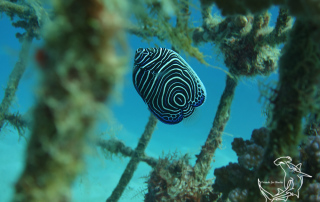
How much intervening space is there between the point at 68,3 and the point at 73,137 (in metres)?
0.41

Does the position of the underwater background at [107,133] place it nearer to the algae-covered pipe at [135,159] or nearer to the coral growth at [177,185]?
the algae-covered pipe at [135,159]

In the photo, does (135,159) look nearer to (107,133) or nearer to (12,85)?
(107,133)

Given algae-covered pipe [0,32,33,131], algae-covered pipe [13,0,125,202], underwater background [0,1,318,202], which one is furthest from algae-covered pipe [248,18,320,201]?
algae-covered pipe [0,32,33,131]

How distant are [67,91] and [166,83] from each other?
7.71 feet

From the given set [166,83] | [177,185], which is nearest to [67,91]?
[166,83]

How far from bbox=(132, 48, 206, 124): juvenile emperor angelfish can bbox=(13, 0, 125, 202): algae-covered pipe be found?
2184 mm

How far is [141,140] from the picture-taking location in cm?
417

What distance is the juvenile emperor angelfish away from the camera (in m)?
2.83

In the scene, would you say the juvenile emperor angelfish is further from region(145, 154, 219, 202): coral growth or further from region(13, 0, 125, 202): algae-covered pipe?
region(13, 0, 125, 202): algae-covered pipe

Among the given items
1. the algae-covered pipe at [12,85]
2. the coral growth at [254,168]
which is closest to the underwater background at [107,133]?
the algae-covered pipe at [12,85]

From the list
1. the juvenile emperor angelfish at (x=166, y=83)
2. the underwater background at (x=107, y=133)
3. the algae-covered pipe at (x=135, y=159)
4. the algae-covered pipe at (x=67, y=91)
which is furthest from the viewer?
the algae-covered pipe at (x=135, y=159)

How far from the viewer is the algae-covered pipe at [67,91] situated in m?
0.61

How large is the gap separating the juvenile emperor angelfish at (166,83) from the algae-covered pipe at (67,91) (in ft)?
7.16

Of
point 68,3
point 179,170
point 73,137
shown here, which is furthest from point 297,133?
point 179,170
